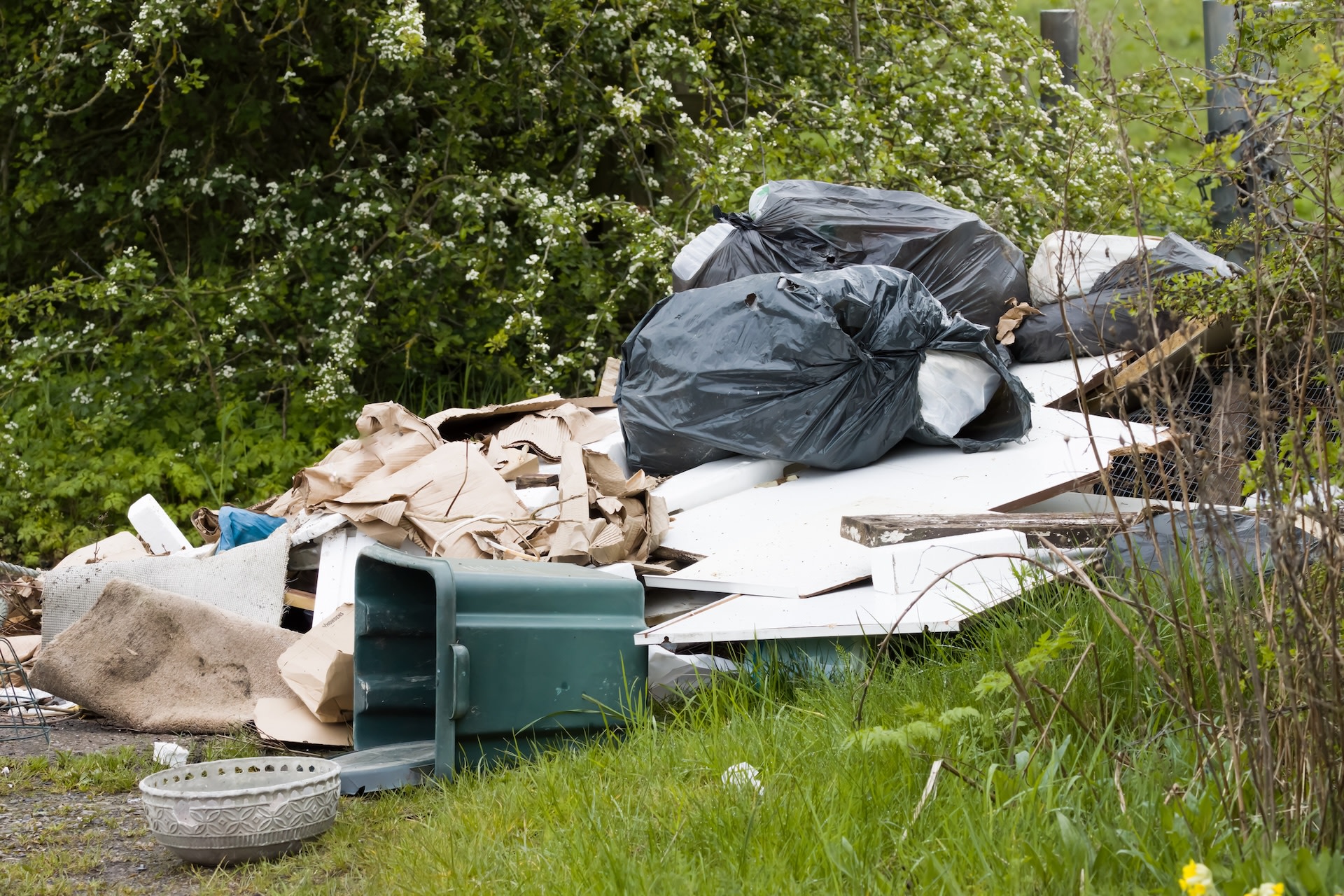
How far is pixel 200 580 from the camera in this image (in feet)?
13.1

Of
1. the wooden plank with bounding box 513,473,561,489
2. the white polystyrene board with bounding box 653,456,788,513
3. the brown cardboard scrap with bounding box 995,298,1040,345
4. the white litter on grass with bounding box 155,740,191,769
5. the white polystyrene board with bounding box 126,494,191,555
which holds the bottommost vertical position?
the white litter on grass with bounding box 155,740,191,769

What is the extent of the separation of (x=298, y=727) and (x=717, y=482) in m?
1.53

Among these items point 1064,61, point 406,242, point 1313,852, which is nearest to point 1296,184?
point 1313,852

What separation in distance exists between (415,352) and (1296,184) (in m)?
5.29

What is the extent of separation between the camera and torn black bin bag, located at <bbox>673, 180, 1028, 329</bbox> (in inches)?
186

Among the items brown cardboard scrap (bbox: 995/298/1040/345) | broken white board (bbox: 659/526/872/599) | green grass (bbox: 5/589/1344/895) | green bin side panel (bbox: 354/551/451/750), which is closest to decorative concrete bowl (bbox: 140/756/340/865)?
green grass (bbox: 5/589/1344/895)

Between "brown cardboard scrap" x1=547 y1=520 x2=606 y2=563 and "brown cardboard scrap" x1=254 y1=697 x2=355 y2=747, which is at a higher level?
"brown cardboard scrap" x1=547 y1=520 x2=606 y2=563

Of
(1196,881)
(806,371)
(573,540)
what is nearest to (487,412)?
(573,540)

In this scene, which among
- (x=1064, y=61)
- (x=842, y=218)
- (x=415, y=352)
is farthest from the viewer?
(x=1064, y=61)

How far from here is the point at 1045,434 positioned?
4160mm

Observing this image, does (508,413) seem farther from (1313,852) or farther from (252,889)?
(1313,852)

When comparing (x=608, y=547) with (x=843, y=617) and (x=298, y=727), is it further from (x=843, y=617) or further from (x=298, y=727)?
(x=298, y=727)

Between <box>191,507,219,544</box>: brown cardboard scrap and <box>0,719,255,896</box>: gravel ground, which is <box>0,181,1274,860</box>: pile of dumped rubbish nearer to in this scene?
<box>191,507,219,544</box>: brown cardboard scrap

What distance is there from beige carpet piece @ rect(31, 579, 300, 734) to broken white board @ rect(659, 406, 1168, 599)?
4.28 ft
